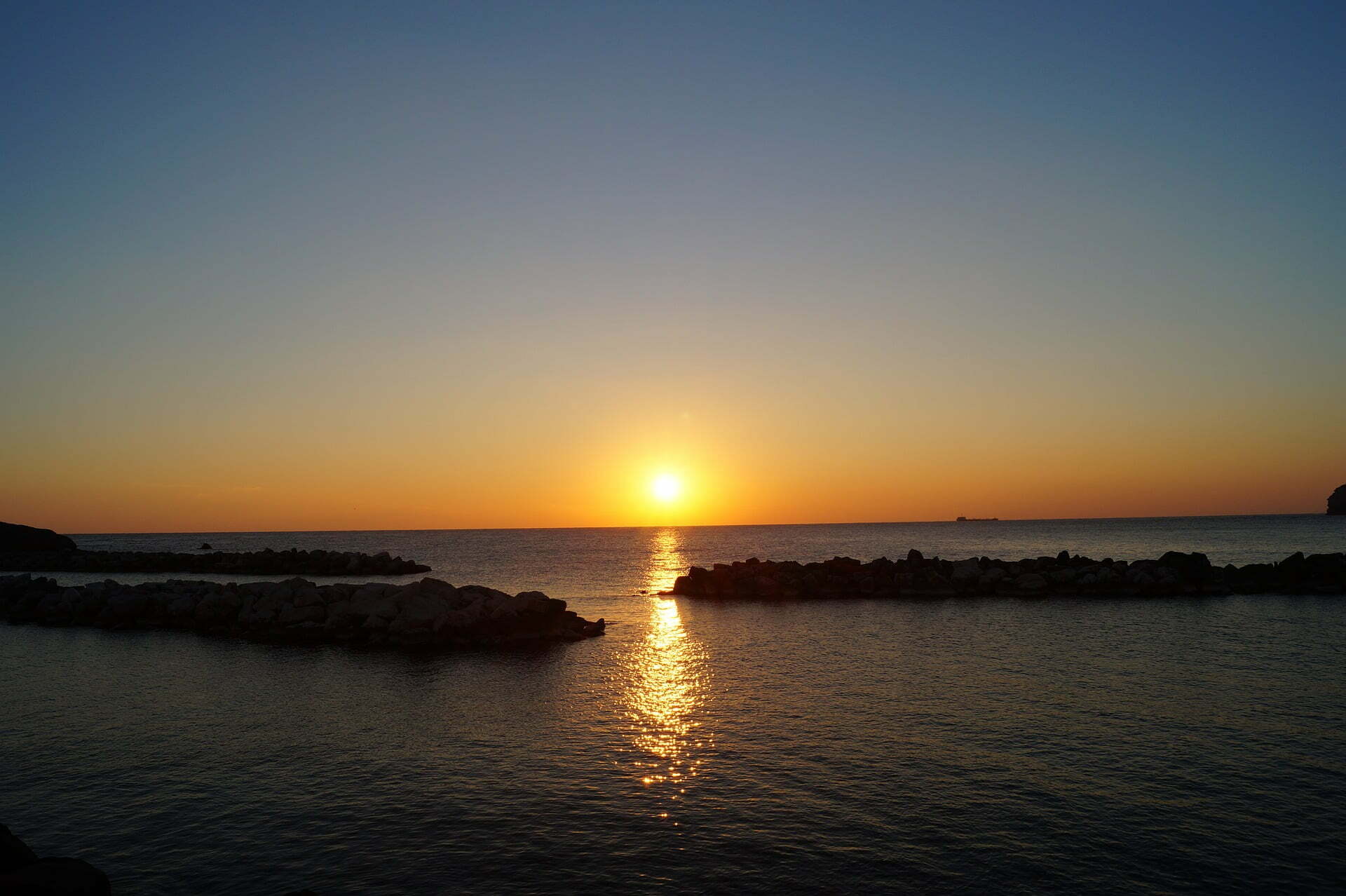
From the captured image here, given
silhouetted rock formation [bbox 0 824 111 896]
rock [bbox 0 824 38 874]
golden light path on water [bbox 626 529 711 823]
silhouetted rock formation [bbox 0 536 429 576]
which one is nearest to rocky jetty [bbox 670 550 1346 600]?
golden light path on water [bbox 626 529 711 823]

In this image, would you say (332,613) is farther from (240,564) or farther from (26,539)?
(26,539)

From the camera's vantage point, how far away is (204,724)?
22812 mm

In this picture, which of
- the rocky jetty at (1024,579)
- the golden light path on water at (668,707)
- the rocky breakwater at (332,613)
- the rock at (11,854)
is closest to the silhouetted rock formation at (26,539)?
the rocky breakwater at (332,613)

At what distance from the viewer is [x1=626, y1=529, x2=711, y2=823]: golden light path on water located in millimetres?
18062

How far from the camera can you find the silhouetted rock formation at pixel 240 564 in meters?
91.9

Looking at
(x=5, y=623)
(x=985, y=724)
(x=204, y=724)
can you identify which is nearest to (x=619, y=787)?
(x=985, y=724)

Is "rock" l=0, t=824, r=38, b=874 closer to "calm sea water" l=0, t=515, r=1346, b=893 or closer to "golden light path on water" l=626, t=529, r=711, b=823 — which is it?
"calm sea water" l=0, t=515, r=1346, b=893

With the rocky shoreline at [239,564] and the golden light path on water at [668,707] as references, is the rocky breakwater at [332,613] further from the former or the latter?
the rocky shoreline at [239,564]

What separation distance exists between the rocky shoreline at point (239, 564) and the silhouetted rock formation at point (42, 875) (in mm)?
82094

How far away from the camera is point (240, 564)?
95125 millimetres

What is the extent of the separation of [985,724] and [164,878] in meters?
18.5

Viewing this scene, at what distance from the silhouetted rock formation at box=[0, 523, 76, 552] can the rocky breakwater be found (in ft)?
290

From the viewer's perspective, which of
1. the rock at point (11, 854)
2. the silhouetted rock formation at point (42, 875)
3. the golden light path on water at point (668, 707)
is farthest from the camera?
the golden light path on water at point (668, 707)

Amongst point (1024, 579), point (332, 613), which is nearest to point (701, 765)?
point (332, 613)
